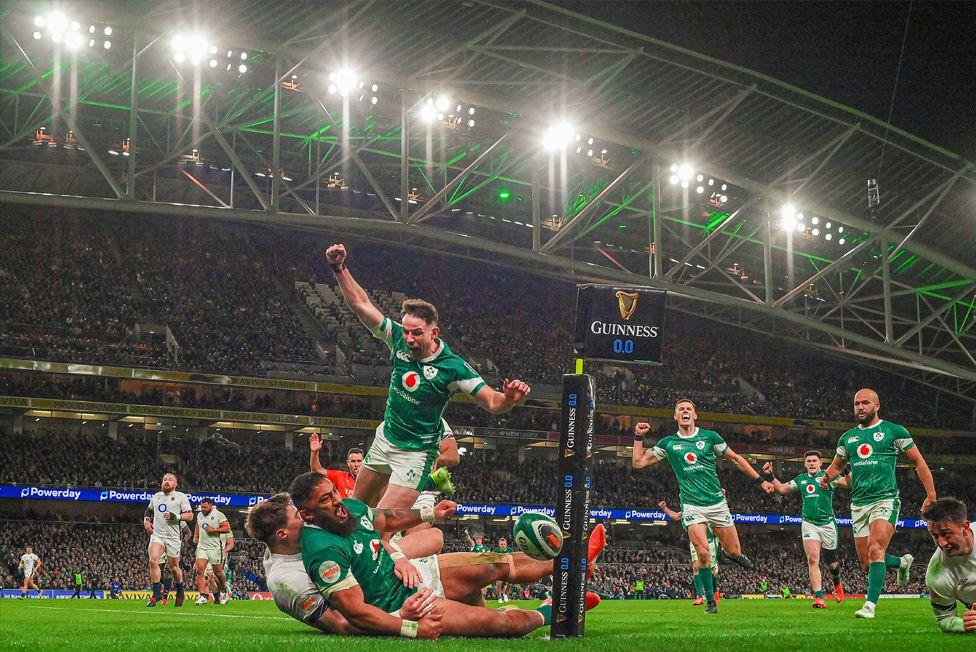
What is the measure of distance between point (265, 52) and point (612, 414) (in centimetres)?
2486

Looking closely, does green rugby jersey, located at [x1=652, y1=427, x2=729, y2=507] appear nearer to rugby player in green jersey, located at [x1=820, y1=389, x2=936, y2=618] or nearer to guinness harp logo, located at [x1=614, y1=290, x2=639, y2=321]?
rugby player in green jersey, located at [x1=820, y1=389, x2=936, y2=618]

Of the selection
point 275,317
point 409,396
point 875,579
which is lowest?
point 875,579

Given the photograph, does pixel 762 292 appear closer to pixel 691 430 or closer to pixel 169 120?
pixel 169 120

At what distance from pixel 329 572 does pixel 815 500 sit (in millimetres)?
13915

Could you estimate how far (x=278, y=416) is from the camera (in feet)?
141

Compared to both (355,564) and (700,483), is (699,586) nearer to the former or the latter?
(700,483)

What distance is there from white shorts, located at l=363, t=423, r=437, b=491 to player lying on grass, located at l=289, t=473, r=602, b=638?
0.92 metres

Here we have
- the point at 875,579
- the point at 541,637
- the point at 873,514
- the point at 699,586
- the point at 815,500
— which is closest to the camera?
the point at 541,637

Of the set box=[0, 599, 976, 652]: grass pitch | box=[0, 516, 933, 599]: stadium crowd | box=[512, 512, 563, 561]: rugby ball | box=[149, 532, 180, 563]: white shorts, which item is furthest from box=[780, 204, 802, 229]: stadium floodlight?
box=[512, 512, 563, 561]: rugby ball

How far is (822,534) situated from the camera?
1884 cm

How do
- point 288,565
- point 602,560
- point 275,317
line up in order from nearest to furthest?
point 288,565
point 602,560
point 275,317

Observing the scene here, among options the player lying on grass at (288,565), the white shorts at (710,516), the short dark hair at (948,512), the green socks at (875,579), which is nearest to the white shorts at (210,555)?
the white shorts at (710,516)

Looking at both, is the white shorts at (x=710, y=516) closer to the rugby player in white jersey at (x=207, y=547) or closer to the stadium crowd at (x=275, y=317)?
the rugby player in white jersey at (x=207, y=547)

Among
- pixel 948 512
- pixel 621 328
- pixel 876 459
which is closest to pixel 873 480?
pixel 876 459
